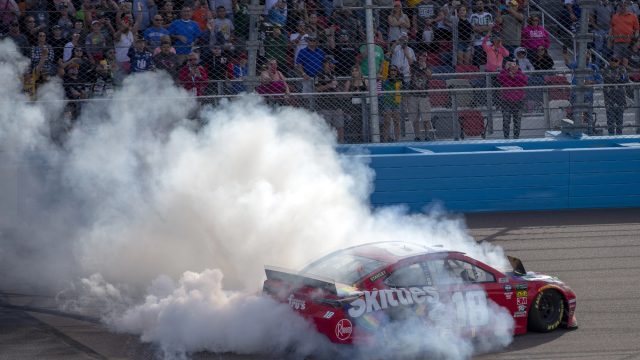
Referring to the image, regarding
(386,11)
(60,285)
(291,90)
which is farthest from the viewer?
(386,11)

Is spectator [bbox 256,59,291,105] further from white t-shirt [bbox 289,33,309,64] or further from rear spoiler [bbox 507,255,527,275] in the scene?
rear spoiler [bbox 507,255,527,275]

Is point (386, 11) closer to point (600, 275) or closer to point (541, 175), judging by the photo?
point (541, 175)

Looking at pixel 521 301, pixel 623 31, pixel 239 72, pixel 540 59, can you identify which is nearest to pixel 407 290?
pixel 521 301

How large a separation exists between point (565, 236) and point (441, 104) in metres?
3.10

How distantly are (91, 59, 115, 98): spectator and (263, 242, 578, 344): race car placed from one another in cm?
506

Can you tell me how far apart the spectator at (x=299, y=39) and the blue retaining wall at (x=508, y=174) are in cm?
163

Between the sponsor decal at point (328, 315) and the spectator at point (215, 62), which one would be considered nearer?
the sponsor decal at point (328, 315)

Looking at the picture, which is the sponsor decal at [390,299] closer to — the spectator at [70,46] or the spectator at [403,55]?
the spectator at [70,46]

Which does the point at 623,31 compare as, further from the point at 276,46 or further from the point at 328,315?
the point at 328,315

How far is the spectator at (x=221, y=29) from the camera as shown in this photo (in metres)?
13.6

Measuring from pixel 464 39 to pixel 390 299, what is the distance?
888cm

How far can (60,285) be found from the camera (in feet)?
33.0

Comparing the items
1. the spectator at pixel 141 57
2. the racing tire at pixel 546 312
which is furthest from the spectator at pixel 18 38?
the racing tire at pixel 546 312

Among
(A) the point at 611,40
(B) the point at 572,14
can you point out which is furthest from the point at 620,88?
(B) the point at 572,14
